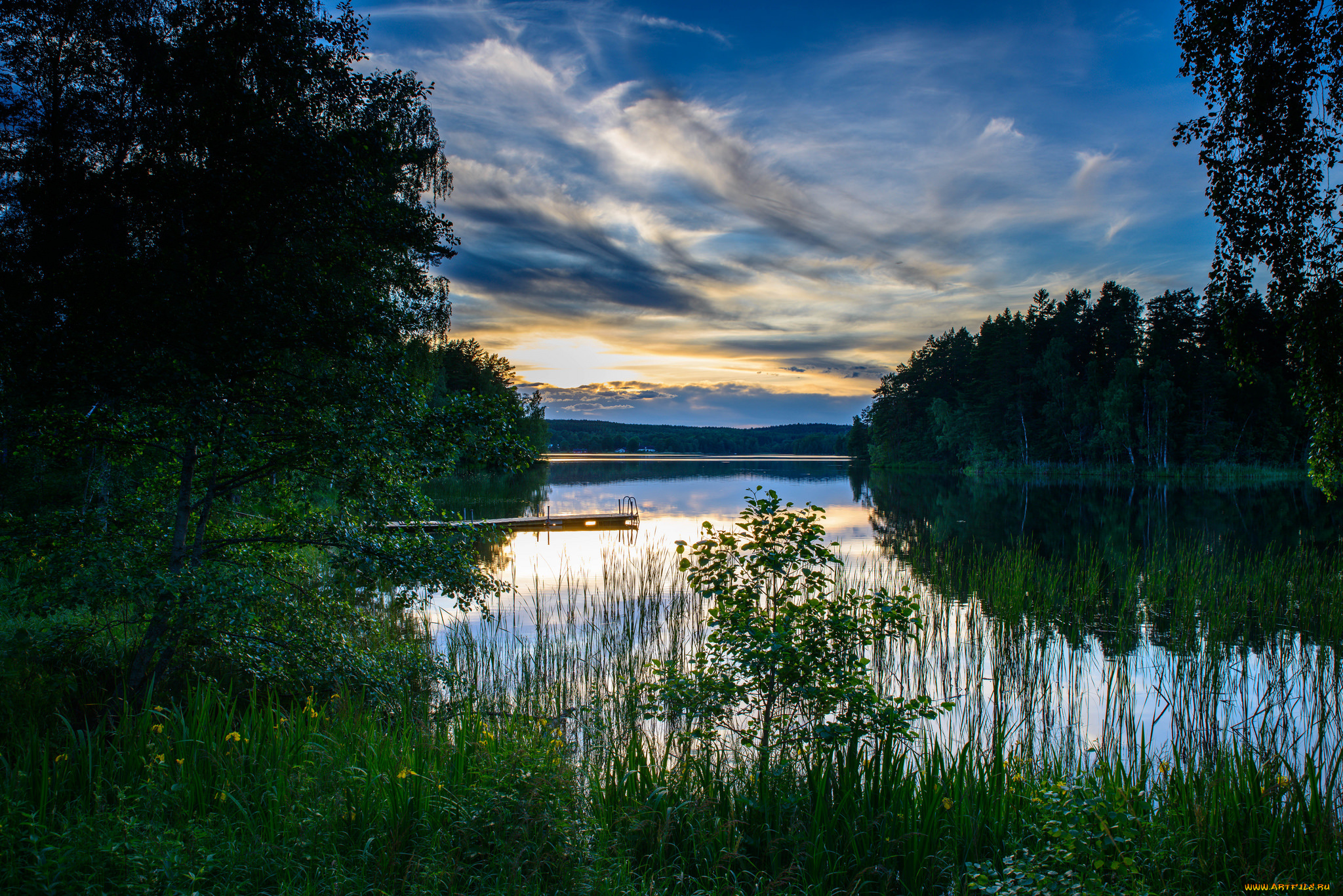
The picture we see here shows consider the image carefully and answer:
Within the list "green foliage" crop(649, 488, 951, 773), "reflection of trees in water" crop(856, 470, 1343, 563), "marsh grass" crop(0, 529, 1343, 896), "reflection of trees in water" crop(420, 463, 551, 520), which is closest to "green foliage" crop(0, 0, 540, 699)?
"marsh grass" crop(0, 529, 1343, 896)

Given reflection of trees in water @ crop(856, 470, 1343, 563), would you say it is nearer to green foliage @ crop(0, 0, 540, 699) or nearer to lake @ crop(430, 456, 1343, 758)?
lake @ crop(430, 456, 1343, 758)

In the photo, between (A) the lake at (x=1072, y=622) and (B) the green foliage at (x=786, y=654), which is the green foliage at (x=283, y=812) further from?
(A) the lake at (x=1072, y=622)

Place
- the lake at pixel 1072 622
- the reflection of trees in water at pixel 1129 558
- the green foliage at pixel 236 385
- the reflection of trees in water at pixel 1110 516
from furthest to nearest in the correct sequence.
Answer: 1. the reflection of trees in water at pixel 1110 516
2. the reflection of trees in water at pixel 1129 558
3. the lake at pixel 1072 622
4. the green foliage at pixel 236 385

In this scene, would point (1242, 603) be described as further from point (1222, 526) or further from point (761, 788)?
point (1222, 526)

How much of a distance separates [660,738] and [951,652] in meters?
4.78

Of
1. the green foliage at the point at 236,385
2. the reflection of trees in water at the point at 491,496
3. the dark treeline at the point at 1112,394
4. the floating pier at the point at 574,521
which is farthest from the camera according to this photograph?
the dark treeline at the point at 1112,394

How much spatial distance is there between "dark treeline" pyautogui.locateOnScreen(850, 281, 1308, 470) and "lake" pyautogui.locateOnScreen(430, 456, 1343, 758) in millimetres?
29871

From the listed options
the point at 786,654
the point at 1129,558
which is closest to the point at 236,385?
the point at 786,654

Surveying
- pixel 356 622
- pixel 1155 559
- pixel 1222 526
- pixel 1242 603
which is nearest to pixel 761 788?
pixel 356 622

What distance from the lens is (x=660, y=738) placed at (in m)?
6.66

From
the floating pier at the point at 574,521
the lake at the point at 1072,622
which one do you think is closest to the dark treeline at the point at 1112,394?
the lake at the point at 1072,622

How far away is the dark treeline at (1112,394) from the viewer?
49.2 m

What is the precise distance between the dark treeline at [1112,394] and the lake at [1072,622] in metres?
29.9

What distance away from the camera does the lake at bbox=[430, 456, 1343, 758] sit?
6.85 m
